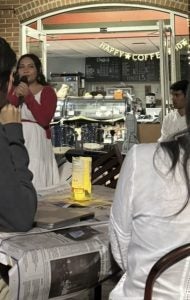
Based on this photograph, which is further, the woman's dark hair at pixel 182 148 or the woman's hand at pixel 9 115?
the woman's hand at pixel 9 115

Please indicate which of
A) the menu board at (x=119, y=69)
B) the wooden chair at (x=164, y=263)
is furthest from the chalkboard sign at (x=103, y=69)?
the wooden chair at (x=164, y=263)

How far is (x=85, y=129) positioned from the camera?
26.6 ft

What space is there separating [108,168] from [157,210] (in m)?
1.84

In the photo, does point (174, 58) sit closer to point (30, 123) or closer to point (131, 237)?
point (30, 123)

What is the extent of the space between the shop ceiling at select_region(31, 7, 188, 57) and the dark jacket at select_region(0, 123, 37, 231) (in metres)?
6.66

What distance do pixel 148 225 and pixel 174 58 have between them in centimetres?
684

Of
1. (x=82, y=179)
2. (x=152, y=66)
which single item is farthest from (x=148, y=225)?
(x=152, y=66)

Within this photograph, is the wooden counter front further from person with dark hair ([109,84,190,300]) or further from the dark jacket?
person with dark hair ([109,84,190,300])

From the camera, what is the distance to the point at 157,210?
3.71 feet

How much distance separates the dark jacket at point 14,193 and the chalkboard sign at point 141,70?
11.6 metres

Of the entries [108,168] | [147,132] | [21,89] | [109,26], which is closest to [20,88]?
[21,89]

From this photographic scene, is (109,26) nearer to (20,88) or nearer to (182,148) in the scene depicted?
(20,88)

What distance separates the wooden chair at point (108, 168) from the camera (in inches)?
113

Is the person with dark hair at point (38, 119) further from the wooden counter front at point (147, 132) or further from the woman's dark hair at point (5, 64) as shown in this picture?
the wooden counter front at point (147, 132)
